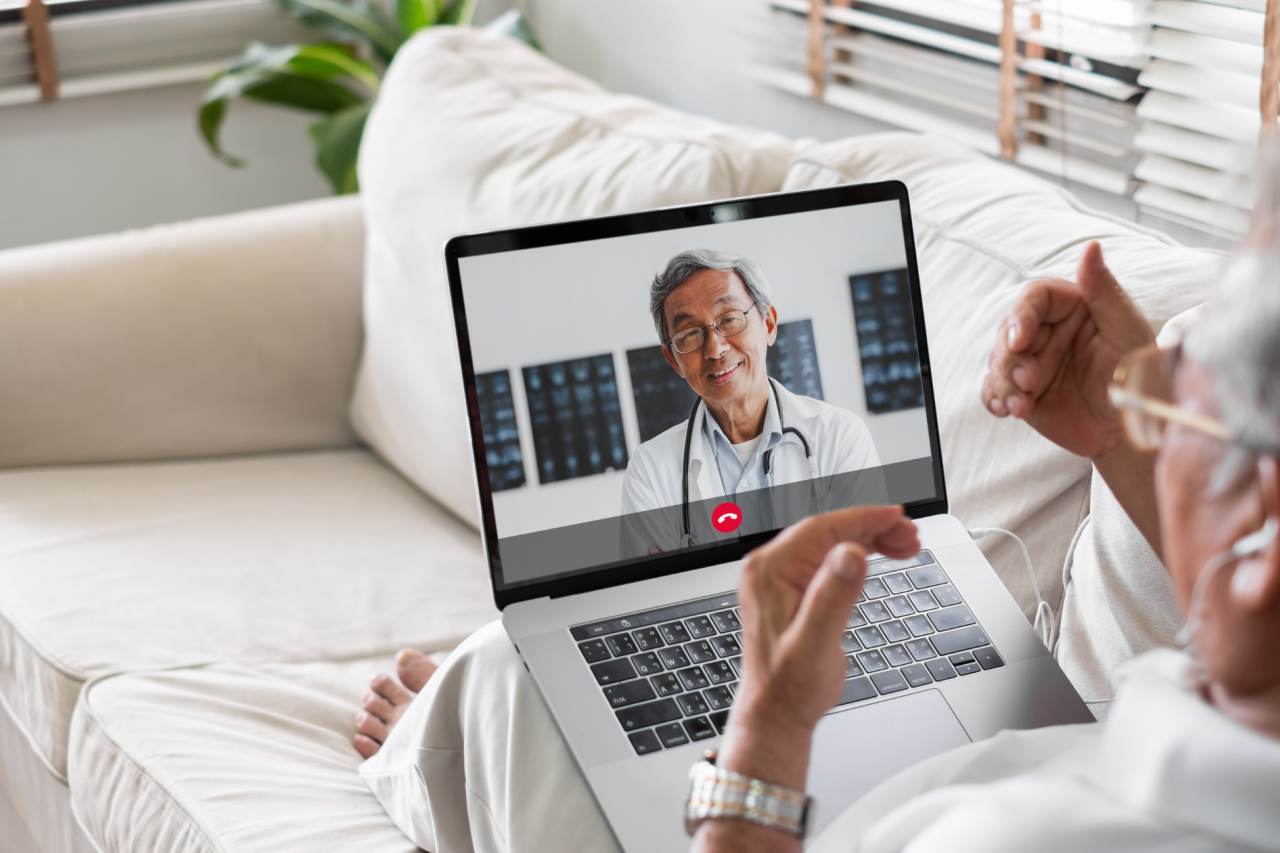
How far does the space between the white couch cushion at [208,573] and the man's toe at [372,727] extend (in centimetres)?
14

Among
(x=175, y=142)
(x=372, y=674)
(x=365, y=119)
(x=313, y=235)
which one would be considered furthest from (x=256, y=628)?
(x=175, y=142)

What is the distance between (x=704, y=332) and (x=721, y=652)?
Answer: 24cm

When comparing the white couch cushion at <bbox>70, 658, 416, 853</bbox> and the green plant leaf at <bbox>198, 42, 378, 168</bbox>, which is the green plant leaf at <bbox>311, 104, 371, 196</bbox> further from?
the white couch cushion at <bbox>70, 658, 416, 853</bbox>

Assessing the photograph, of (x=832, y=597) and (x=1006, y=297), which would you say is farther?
(x=1006, y=297)

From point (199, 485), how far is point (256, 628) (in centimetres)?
39

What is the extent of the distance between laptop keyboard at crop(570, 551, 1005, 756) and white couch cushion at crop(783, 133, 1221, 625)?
0.43 feet

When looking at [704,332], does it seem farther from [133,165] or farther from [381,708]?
[133,165]

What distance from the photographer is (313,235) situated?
1767mm

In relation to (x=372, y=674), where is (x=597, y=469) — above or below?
above

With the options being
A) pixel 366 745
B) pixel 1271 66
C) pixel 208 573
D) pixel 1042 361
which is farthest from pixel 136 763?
pixel 1271 66

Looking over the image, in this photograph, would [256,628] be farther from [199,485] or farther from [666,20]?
Result: [666,20]

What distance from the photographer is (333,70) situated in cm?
240

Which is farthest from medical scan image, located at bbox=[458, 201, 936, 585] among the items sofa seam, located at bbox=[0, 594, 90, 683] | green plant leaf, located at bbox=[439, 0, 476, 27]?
green plant leaf, located at bbox=[439, 0, 476, 27]

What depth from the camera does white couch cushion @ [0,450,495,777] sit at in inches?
49.3
